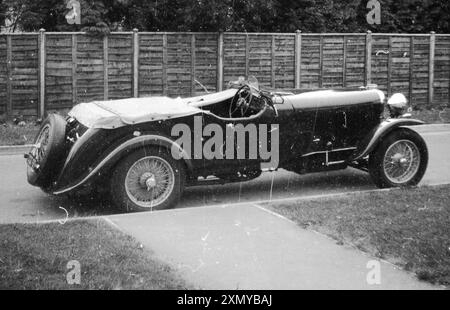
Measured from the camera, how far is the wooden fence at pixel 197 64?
49.8 feet

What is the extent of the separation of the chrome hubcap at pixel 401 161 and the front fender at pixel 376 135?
210mm

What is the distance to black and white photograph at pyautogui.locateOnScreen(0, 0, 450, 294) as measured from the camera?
5867 millimetres

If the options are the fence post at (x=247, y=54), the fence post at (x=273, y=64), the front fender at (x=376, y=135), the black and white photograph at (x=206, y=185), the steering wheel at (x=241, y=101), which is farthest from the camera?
the fence post at (x=273, y=64)

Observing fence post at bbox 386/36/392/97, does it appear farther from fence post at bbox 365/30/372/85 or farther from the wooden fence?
fence post at bbox 365/30/372/85

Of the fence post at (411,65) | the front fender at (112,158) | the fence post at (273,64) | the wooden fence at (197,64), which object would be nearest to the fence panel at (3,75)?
the wooden fence at (197,64)

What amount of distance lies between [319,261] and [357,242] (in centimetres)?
69

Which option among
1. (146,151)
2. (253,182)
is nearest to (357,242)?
(146,151)

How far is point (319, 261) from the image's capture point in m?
6.25

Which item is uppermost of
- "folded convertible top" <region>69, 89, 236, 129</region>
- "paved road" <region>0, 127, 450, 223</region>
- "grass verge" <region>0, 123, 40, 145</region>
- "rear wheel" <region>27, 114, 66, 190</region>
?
"folded convertible top" <region>69, 89, 236, 129</region>

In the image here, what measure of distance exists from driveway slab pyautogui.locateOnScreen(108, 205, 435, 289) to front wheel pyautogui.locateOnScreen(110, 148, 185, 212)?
0.36m

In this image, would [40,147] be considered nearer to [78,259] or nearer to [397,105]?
[78,259]

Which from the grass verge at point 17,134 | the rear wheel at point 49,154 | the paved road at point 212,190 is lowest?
the paved road at point 212,190
